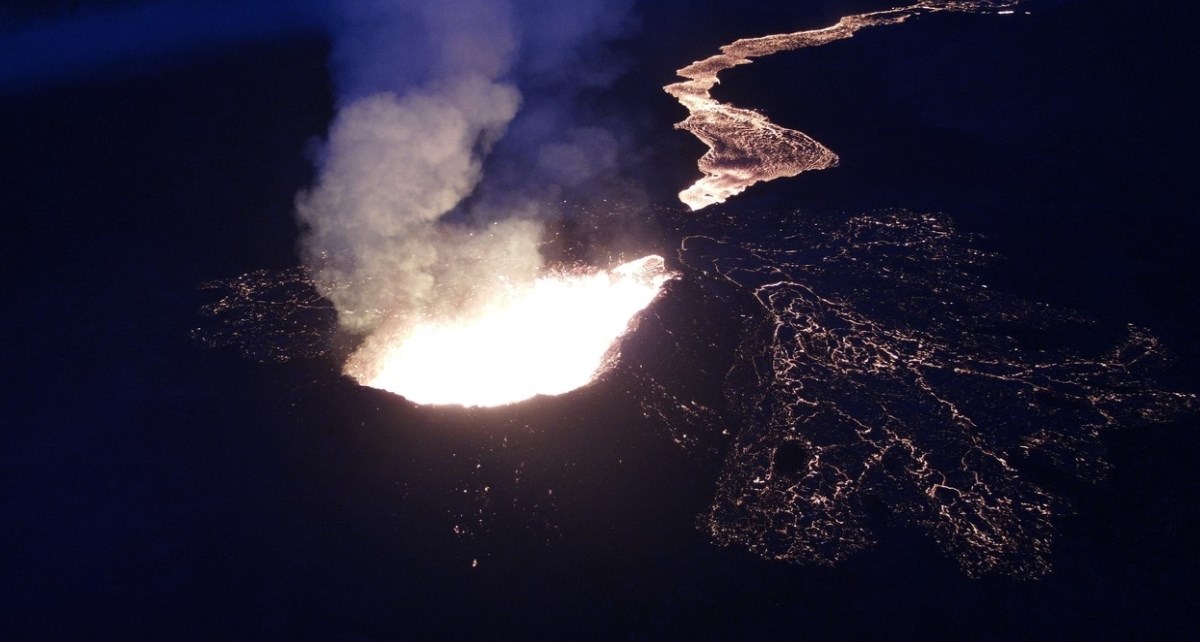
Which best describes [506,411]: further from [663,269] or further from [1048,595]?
[1048,595]

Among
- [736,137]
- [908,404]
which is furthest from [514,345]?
[736,137]

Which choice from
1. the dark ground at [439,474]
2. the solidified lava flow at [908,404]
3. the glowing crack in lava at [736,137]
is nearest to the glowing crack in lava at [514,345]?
the dark ground at [439,474]

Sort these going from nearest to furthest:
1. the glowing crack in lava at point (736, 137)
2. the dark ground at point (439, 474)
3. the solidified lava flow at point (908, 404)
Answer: the dark ground at point (439, 474), the solidified lava flow at point (908, 404), the glowing crack in lava at point (736, 137)

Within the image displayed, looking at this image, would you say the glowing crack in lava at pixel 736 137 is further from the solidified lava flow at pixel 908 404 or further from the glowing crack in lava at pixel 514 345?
the glowing crack in lava at pixel 514 345

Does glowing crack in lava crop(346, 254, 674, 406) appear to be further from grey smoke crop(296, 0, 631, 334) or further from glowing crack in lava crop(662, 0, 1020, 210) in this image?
glowing crack in lava crop(662, 0, 1020, 210)

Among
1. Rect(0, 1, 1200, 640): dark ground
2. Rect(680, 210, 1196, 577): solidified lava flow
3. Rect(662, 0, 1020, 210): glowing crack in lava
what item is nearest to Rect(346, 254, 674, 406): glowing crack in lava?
Rect(0, 1, 1200, 640): dark ground

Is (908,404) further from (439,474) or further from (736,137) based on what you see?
(736,137)

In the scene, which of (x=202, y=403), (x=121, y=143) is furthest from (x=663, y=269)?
(x=121, y=143)
